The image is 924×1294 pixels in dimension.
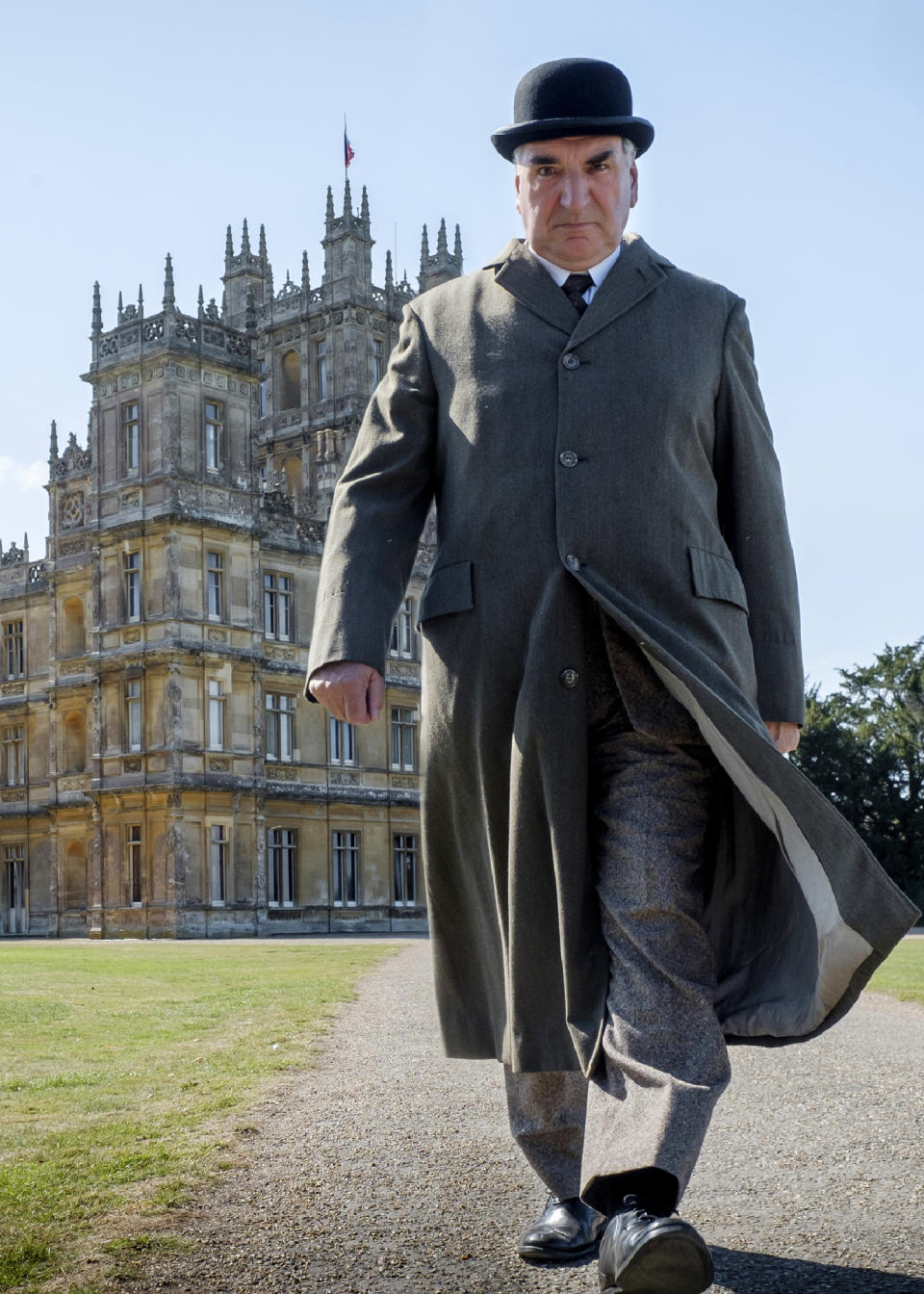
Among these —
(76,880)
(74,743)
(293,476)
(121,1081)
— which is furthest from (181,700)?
(121,1081)

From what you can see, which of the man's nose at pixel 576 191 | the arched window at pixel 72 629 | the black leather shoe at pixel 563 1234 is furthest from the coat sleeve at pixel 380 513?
A: the arched window at pixel 72 629

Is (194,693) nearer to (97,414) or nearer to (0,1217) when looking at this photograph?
(97,414)

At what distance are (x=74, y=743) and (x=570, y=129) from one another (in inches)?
1434

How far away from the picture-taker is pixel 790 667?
366 cm

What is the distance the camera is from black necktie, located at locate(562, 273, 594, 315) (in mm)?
3734

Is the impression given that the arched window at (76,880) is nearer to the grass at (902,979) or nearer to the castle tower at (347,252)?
the castle tower at (347,252)

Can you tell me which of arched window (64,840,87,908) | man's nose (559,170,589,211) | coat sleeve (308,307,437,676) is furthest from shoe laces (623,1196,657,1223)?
arched window (64,840,87,908)

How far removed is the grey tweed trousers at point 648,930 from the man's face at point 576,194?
0.89 m

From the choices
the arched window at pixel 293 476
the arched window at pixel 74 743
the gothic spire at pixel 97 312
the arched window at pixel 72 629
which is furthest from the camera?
the arched window at pixel 293 476

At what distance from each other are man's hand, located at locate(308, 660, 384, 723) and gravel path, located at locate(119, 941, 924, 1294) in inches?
45.4

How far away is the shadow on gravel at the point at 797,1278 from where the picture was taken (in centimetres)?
313

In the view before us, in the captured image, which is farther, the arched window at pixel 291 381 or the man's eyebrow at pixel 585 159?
the arched window at pixel 291 381

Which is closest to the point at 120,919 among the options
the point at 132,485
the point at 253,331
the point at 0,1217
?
the point at 132,485

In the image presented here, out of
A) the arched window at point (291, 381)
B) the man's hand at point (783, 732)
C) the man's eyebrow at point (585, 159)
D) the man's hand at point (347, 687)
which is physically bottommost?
the man's hand at point (783, 732)
